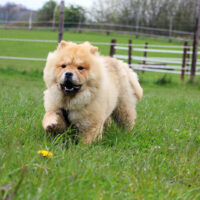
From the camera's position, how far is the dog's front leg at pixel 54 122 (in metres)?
3.34

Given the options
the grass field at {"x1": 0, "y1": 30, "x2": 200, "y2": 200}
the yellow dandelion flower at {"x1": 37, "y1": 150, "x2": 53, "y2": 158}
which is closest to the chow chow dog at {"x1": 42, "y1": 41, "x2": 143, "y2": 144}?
the grass field at {"x1": 0, "y1": 30, "x2": 200, "y2": 200}

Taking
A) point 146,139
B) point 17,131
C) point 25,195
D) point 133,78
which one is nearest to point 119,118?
point 133,78

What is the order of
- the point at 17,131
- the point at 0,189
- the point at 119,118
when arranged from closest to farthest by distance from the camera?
the point at 0,189 < the point at 17,131 < the point at 119,118

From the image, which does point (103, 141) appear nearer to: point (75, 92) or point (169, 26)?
point (75, 92)

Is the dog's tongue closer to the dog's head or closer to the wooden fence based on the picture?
the dog's head

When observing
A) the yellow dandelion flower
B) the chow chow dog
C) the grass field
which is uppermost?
the chow chow dog

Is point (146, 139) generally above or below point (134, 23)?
below

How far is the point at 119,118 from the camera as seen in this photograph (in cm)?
456

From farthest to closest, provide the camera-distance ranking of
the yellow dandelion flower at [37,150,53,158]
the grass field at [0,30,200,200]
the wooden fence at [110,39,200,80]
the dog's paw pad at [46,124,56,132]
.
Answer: the wooden fence at [110,39,200,80], the dog's paw pad at [46,124,56,132], the yellow dandelion flower at [37,150,53,158], the grass field at [0,30,200,200]

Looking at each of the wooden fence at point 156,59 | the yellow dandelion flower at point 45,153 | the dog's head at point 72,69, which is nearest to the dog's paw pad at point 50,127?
the dog's head at point 72,69

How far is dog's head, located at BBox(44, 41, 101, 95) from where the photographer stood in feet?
11.4

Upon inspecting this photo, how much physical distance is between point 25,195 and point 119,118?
289 centimetres

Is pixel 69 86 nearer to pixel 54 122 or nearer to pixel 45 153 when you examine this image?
pixel 54 122

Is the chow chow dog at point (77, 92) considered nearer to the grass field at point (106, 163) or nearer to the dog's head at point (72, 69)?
the dog's head at point (72, 69)
